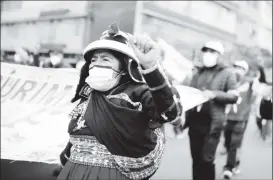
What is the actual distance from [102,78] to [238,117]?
374 cm

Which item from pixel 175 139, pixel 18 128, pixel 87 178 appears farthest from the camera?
pixel 175 139

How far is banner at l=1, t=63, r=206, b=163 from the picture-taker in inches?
144

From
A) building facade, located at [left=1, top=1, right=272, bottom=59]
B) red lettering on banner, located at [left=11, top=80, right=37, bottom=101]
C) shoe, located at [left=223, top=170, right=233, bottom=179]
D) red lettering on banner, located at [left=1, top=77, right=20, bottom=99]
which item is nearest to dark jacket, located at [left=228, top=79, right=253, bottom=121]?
shoe, located at [left=223, top=170, right=233, bottom=179]

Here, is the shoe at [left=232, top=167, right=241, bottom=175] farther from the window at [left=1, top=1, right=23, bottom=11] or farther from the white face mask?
the window at [left=1, top=1, right=23, bottom=11]

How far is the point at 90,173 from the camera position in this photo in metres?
1.89

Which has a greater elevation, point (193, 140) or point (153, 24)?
point (153, 24)

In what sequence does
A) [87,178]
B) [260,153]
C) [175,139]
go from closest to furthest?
1. [87,178]
2. [260,153]
3. [175,139]

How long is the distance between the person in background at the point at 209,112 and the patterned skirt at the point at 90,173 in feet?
7.03

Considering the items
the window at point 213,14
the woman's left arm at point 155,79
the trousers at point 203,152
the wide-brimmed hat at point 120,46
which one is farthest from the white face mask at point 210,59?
the window at point 213,14

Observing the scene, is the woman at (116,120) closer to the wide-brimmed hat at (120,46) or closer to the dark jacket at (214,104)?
the wide-brimmed hat at (120,46)

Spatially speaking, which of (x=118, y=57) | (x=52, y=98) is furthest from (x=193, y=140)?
(x=118, y=57)

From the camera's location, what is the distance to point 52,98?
3975 millimetres

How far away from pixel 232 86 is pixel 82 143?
2.44m

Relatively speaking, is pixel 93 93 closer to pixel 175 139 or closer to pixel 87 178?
pixel 87 178
